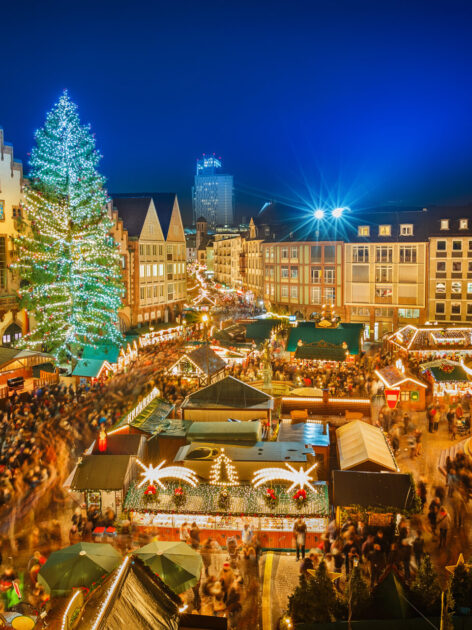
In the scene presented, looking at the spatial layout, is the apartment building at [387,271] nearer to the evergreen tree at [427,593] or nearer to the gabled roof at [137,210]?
the gabled roof at [137,210]

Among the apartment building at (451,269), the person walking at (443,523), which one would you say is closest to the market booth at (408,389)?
the person walking at (443,523)

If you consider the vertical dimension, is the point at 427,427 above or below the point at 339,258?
below

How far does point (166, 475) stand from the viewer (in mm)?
13609

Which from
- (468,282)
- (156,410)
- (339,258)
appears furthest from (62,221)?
(468,282)

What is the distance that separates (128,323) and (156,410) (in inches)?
952

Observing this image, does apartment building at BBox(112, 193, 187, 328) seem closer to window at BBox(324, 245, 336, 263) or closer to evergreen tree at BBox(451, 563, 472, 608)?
window at BBox(324, 245, 336, 263)

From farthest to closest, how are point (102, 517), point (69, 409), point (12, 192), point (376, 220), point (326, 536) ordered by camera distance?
point (376, 220) < point (12, 192) < point (69, 409) < point (102, 517) < point (326, 536)

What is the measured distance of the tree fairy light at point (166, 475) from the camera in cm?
1351

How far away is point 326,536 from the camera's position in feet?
40.4

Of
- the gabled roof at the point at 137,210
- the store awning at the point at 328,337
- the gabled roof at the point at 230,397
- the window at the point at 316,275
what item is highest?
the gabled roof at the point at 137,210

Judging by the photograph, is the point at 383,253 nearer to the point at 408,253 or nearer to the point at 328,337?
the point at 408,253

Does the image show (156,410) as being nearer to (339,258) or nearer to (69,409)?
(69,409)

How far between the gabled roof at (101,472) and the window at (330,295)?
→ 122 feet

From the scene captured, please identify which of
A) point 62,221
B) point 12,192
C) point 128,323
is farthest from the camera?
point 128,323
